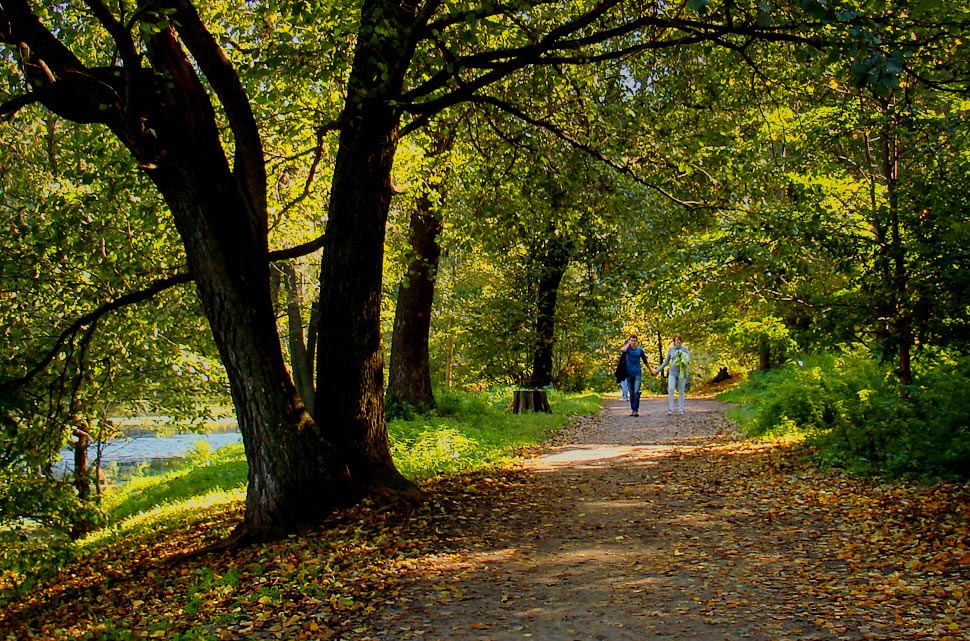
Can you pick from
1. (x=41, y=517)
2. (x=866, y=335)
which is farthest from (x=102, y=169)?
(x=866, y=335)

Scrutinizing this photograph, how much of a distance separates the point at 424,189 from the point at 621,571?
25.5 feet

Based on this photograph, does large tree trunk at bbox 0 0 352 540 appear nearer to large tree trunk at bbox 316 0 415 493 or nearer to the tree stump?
large tree trunk at bbox 316 0 415 493

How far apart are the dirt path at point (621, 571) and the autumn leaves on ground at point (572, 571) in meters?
0.02

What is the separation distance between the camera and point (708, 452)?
11977 mm

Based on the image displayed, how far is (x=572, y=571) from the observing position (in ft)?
20.2

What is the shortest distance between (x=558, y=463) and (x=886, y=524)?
542 centimetres

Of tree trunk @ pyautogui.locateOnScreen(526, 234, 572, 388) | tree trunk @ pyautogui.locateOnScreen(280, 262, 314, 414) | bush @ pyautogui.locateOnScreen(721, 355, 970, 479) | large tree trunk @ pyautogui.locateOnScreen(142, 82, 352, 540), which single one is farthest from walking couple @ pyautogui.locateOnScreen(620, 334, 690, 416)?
large tree trunk @ pyautogui.locateOnScreen(142, 82, 352, 540)

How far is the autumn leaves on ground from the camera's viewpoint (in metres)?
4.96

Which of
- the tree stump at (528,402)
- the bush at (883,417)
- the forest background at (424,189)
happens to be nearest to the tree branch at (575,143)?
the forest background at (424,189)

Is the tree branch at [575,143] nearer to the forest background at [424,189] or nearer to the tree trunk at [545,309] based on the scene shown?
the forest background at [424,189]

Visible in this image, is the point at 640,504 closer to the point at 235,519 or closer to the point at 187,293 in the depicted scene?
the point at 235,519

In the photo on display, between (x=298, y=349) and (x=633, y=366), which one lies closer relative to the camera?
(x=298, y=349)

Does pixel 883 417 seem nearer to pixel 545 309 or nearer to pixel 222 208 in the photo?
pixel 222 208

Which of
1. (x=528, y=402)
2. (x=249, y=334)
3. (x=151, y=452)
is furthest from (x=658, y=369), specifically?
(x=151, y=452)
